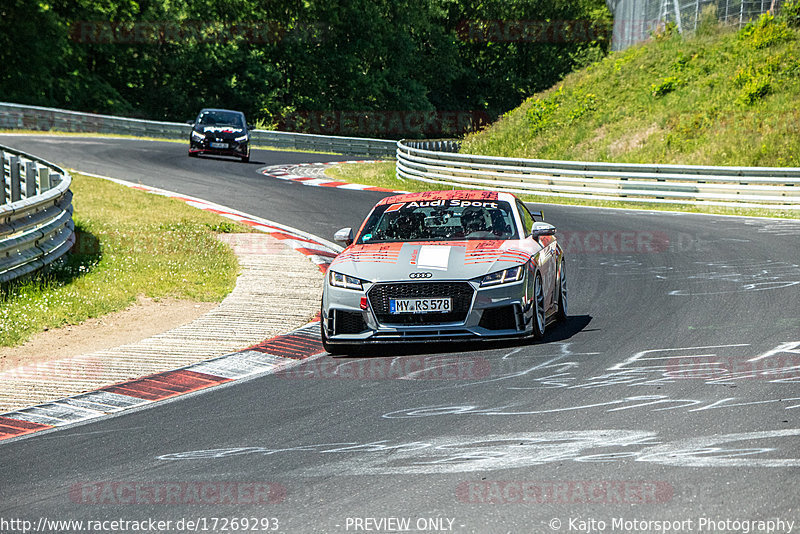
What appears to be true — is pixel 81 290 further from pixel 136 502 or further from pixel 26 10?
pixel 26 10

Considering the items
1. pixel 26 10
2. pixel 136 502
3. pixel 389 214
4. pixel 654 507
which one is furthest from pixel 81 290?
pixel 26 10

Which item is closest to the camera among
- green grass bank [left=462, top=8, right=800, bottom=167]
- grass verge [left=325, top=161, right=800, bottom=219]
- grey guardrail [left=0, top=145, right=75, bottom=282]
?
grey guardrail [left=0, top=145, right=75, bottom=282]

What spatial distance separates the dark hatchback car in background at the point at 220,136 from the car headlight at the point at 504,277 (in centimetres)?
2518

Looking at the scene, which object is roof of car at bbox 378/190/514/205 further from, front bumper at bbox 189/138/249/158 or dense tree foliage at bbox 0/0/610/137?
dense tree foliage at bbox 0/0/610/137

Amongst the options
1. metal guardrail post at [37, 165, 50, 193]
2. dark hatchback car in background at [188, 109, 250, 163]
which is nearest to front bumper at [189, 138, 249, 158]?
dark hatchback car in background at [188, 109, 250, 163]

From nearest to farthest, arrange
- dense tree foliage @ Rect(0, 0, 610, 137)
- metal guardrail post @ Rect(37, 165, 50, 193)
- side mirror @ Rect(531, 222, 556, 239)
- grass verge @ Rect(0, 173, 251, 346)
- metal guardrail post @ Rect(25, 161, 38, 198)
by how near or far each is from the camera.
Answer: side mirror @ Rect(531, 222, 556, 239)
grass verge @ Rect(0, 173, 251, 346)
metal guardrail post @ Rect(25, 161, 38, 198)
metal guardrail post @ Rect(37, 165, 50, 193)
dense tree foliage @ Rect(0, 0, 610, 137)

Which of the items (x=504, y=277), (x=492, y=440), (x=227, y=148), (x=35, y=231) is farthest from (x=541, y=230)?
(x=227, y=148)

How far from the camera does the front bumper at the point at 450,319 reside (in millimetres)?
9000

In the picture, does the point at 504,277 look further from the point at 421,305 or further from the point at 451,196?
the point at 451,196

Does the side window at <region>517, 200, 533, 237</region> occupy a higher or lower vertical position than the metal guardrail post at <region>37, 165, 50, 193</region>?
higher

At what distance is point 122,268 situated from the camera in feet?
46.4

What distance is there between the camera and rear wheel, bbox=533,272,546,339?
9.37 meters

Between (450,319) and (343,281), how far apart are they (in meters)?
1.06

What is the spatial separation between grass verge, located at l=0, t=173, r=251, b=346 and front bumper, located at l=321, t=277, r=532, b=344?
11.5 ft
